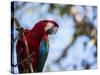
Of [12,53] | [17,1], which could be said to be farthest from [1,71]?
[17,1]

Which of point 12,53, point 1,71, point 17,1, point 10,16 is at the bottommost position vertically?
point 1,71

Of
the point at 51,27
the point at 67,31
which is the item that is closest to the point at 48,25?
the point at 51,27

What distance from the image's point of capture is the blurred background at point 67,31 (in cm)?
198

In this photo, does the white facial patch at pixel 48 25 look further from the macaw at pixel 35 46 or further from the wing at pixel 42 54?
the wing at pixel 42 54

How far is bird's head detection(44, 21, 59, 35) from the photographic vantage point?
2041mm

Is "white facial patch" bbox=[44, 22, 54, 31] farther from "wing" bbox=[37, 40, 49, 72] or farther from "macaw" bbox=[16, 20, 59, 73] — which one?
"wing" bbox=[37, 40, 49, 72]

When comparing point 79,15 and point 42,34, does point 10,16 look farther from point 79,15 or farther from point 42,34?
point 79,15

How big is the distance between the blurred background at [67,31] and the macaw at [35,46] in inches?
1.5

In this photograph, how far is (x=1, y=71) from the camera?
1927 millimetres

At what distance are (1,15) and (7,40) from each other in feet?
0.71

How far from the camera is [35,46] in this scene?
6.55ft

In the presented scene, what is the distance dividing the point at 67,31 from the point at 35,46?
0.33 m

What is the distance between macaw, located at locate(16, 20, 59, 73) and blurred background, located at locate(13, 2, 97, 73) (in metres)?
0.04

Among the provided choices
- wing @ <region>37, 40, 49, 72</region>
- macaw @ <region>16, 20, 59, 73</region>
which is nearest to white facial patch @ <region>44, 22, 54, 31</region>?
macaw @ <region>16, 20, 59, 73</region>
